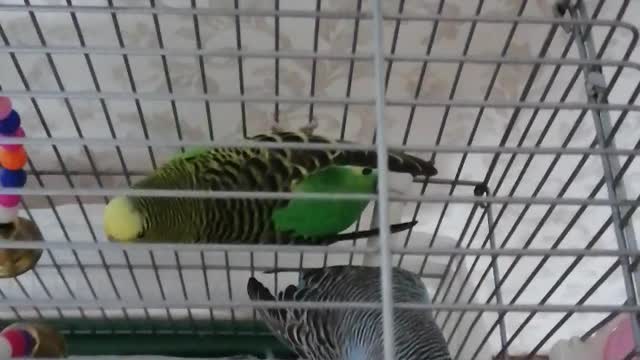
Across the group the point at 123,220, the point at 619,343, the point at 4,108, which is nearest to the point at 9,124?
the point at 4,108

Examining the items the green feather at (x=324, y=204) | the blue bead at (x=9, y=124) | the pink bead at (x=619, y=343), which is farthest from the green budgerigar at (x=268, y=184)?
the pink bead at (x=619, y=343)

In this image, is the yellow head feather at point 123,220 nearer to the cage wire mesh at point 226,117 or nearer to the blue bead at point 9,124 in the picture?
the blue bead at point 9,124

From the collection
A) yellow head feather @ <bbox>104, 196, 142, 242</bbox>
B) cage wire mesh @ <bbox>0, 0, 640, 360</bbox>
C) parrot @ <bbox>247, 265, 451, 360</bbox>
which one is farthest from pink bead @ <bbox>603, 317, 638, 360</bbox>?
yellow head feather @ <bbox>104, 196, 142, 242</bbox>

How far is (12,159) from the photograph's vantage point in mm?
649

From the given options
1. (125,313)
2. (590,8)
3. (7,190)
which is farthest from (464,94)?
(7,190)

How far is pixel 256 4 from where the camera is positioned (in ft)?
2.94

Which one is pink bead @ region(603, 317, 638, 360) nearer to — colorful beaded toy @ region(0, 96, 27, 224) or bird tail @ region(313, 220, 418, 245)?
bird tail @ region(313, 220, 418, 245)

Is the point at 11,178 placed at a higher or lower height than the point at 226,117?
lower

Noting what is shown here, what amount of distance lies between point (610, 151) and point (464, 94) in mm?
431

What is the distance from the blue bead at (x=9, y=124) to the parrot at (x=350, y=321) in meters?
0.23

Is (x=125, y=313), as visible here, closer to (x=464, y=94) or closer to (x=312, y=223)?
(x=312, y=223)

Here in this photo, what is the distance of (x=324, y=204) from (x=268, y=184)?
46 mm

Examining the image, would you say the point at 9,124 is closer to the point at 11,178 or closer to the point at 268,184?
the point at 11,178

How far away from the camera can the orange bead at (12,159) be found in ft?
2.12
